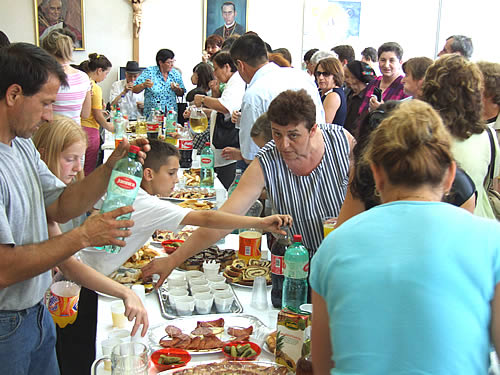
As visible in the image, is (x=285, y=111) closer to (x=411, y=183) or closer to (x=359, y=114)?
(x=411, y=183)

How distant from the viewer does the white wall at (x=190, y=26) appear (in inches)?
319

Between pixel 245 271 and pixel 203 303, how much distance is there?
1.14ft

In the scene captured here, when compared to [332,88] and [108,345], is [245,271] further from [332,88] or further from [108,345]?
[332,88]

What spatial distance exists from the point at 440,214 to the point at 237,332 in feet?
3.08

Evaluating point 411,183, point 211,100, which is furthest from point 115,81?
point 411,183

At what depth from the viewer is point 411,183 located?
3.51ft

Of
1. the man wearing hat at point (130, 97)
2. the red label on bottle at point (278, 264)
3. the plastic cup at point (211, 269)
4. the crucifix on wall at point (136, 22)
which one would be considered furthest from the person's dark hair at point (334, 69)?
the crucifix on wall at point (136, 22)

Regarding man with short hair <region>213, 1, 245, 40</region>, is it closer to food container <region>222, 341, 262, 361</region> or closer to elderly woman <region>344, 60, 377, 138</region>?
elderly woman <region>344, 60, 377, 138</region>

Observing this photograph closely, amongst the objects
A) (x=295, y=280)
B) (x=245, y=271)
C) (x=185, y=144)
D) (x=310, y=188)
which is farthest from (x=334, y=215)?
(x=185, y=144)

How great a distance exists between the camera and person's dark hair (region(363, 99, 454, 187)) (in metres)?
1.06

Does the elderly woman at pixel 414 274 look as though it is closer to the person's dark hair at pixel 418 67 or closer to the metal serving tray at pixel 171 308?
the metal serving tray at pixel 171 308

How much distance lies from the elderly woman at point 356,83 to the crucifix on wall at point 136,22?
176 inches

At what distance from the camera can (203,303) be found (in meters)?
1.93

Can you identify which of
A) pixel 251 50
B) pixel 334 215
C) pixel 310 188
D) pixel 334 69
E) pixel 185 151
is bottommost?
pixel 185 151
